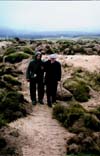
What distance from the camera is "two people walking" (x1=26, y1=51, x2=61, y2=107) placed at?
2500 cm

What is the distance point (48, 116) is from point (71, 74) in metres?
10.7

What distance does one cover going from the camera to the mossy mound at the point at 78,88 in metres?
28.2

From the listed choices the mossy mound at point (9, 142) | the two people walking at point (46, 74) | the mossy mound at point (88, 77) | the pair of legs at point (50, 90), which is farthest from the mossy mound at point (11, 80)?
the mossy mound at point (9, 142)

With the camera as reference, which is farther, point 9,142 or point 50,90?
point 50,90

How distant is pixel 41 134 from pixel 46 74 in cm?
551

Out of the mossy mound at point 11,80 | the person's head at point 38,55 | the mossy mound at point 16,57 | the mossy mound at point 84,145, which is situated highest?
the person's head at point 38,55

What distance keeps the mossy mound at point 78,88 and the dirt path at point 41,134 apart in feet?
13.8

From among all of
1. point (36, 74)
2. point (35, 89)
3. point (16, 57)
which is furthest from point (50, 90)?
point (16, 57)

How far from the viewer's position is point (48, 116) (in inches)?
913

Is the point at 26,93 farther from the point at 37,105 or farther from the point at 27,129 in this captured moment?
the point at 27,129

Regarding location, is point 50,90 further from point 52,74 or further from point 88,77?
point 88,77

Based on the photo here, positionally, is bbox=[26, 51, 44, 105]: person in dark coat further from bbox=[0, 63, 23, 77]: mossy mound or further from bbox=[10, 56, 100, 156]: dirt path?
bbox=[0, 63, 23, 77]: mossy mound

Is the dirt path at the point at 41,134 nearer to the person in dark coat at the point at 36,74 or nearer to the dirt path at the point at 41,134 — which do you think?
the dirt path at the point at 41,134

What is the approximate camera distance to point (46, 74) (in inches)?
993
